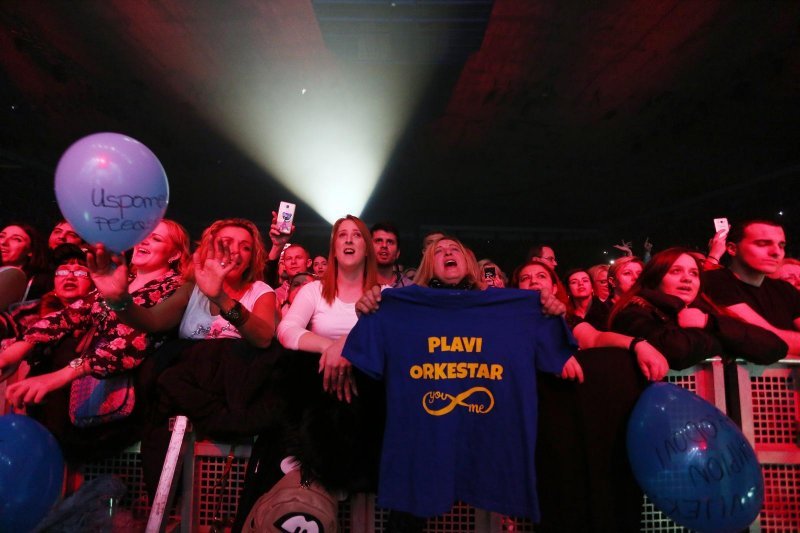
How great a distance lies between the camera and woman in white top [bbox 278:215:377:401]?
6.01ft

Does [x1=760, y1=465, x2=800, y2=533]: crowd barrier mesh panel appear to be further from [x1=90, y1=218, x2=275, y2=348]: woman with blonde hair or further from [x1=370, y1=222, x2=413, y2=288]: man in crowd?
[x1=90, y1=218, x2=275, y2=348]: woman with blonde hair

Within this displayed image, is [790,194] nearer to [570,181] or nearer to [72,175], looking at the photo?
[570,181]

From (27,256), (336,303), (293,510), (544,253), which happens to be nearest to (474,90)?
(544,253)

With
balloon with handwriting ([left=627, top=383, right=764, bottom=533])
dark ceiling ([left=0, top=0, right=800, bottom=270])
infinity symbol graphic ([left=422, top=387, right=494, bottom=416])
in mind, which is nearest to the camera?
balloon with handwriting ([left=627, top=383, right=764, bottom=533])

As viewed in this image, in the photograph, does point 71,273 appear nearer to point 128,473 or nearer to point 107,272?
point 107,272

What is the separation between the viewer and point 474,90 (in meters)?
5.45

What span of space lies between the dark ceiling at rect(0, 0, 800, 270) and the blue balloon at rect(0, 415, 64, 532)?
3779mm

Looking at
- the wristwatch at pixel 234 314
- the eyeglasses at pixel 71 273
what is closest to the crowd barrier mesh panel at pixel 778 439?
the wristwatch at pixel 234 314

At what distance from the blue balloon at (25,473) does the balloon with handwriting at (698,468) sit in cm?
243

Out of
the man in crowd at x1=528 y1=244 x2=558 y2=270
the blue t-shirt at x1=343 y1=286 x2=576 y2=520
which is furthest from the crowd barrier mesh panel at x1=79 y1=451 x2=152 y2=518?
the man in crowd at x1=528 y1=244 x2=558 y2=270

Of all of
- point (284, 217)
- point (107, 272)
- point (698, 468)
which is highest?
point (284, 217)

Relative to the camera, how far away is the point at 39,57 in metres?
4.80

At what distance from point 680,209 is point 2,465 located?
11.7 m

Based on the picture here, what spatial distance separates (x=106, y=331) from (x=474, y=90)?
15.8 ft
